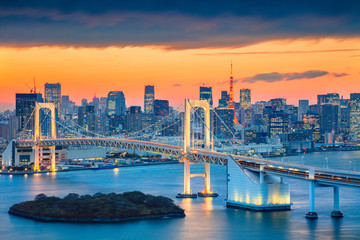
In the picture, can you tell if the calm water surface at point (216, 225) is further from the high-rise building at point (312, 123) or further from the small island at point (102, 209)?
the high-rise building at point (312, 123)

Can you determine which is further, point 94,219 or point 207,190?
point 207,190

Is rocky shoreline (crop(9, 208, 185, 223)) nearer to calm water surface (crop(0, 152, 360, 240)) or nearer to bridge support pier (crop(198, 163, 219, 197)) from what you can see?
calm water surface (crop(0, 152, 360, 240))

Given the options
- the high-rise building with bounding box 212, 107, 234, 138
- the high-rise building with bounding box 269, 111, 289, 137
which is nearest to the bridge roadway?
the high-rise building with bounding box 212, 107, 234, 138

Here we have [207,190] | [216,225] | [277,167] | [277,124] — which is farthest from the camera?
[277,124]

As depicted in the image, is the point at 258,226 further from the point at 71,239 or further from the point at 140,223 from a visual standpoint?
the point at 71,239

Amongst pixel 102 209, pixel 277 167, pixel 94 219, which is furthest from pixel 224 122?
pixel 94 219

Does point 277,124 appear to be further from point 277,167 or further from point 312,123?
point 277,167

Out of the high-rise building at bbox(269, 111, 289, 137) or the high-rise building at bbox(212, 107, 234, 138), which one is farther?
the high-rise building at bbox(269, 111, 289, 137)

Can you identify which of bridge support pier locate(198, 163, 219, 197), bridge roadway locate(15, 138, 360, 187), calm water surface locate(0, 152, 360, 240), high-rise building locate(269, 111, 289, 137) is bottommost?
calm water surface locate(0, 152, 360, 240)

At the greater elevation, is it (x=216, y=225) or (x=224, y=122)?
(x=224, y=122)

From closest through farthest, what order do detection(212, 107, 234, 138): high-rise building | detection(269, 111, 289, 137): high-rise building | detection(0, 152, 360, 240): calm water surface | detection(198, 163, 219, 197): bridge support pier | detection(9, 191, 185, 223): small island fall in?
detection(0, 152, 360, 240): calm water surface, detection(9, 191, 185, 223): small island, detection(198, 163, 219, 197): bridge support pier, detection(212, 107, 234, 138): high-rise building, detection(269, 111, 289, 137): high-rise building
